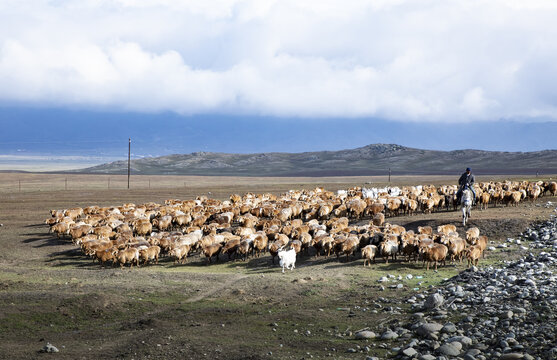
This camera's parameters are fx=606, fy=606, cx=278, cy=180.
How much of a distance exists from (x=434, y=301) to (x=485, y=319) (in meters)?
1.40

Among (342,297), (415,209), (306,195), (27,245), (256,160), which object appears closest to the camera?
(342,297)

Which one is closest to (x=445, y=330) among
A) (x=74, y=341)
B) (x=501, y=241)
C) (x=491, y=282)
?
(x=491, y=282)

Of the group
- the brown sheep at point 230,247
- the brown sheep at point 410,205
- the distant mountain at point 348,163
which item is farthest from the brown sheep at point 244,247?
the distant mountain at point 348,163

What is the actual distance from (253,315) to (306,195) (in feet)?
83.4

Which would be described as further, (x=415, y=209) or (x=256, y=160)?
(x=256, y=160)

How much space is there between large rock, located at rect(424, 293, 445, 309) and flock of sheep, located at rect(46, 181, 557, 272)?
15.7 feet

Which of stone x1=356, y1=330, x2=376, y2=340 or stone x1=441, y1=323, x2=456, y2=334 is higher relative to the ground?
stone x1=441, y1=323, x2=456, y2=334

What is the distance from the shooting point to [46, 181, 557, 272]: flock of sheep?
20859mm

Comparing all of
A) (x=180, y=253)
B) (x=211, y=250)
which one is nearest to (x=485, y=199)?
(x=211, y=250)

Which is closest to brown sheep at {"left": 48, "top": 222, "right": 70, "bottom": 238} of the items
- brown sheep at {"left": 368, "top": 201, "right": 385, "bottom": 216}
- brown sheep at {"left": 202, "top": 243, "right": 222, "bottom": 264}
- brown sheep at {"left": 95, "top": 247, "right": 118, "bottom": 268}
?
brown sheep at {"left": 95, "top": 247, "right": 118, "bottom": 268}

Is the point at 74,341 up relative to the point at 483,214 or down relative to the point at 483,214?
down

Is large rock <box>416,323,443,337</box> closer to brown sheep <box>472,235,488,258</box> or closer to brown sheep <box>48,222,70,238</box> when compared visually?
brown sheep <box>472,235,488,258</box>

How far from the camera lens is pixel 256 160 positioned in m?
172

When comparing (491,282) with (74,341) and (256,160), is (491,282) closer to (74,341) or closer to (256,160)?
(74,341)
